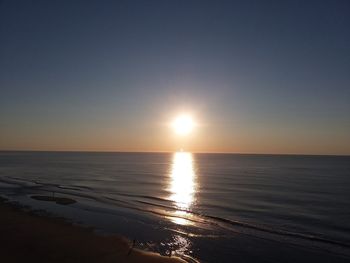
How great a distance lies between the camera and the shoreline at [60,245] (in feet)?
53.8

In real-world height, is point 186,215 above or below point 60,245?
below

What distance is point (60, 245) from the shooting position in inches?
728

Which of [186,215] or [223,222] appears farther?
[186,215]

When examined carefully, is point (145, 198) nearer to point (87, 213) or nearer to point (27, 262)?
Result: point (87, 213)

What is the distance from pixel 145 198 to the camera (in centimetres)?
4197

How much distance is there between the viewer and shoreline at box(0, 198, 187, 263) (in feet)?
53.8

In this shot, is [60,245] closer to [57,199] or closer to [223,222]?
[223,222]

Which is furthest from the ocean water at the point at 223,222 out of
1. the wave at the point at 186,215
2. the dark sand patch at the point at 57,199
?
the dark sand patch at the point at 57,199

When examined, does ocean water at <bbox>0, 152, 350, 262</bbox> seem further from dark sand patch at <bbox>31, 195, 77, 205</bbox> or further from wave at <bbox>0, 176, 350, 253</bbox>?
dark sand patch at <bbox>31, 195, 77, 205</bbox>

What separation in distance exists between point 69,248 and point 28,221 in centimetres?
817

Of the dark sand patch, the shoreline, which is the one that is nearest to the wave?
the dark sand patch

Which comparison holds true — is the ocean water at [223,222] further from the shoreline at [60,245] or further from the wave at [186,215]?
the shoreline at [60,245]

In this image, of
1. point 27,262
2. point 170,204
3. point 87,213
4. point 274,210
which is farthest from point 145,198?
point 27,262

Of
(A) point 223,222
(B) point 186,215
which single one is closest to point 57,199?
(B) point 186,215
